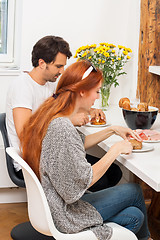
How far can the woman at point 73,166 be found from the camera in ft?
5.04

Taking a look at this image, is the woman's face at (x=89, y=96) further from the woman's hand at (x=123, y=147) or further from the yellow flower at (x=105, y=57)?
the yellow flower at (x=105, y=57)

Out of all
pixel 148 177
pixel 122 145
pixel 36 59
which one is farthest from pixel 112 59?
pixel 148 177

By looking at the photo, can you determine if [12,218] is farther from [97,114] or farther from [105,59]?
[105,59]

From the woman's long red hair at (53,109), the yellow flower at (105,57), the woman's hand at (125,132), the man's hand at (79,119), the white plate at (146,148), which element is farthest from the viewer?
the yellow flower at (105,57)

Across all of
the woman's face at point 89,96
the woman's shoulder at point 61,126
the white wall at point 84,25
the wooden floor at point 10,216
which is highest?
the white wall at point 84,25

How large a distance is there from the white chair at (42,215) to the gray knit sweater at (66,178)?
3cm

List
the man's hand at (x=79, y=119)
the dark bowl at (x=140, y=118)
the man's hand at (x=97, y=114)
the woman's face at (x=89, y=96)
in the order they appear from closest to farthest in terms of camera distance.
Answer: the woman's face at (x=89, y=96)
the dark bowl at (x=140, y=118)
the man's hand at (x=79, y=119)
the man's hand at (x=97, y=114)

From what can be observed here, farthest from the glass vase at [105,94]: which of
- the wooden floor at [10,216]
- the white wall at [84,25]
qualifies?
the wooden floor at [10,216]

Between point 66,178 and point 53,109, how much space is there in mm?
291

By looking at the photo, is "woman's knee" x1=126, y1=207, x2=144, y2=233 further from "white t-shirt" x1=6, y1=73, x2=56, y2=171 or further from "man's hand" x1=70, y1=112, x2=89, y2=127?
"white t-shirt" x1=6, y1=73, x2=56, y2=171

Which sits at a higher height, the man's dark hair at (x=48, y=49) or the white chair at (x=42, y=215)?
the man's dark hair at (x=48, y=49)

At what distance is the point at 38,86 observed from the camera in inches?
99.3

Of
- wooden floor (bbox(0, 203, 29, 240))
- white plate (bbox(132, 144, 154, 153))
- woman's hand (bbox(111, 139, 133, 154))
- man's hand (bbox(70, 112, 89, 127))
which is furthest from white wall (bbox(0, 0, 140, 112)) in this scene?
woman's hand (bbox(111, 139, 133, 154))

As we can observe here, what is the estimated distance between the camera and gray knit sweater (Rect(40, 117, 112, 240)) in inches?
60.0
